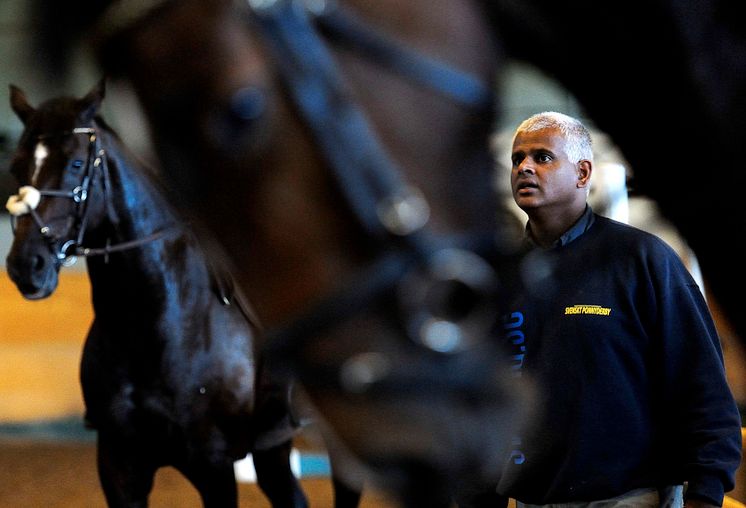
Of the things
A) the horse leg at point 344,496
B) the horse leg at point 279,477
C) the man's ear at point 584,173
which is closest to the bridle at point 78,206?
the horse leg at point 279,477

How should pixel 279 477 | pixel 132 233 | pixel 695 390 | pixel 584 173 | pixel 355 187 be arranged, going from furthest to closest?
pixel 279 477 → pixel 132 233 → pixel 584 173 → pixel 695 390 → pixel 355 187

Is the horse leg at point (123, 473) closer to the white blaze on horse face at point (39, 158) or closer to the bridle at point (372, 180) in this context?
the white blaze on horse face at point (39, 158)

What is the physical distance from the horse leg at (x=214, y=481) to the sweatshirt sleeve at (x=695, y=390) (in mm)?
1578

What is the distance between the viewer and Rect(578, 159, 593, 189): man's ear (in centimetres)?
198

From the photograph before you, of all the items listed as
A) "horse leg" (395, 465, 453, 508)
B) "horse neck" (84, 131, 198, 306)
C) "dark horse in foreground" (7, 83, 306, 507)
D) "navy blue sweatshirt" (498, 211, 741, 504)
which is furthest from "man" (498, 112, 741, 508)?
"horse neck" (84, 131, 198, 306)

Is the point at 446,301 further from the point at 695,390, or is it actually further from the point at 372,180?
the point at 695,390

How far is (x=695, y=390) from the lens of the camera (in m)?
1.88

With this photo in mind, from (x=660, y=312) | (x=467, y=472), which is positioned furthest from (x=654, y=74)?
(x=660, y=312)

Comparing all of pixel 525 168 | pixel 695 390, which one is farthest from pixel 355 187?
pixel 695 390

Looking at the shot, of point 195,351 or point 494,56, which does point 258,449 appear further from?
point 494,56

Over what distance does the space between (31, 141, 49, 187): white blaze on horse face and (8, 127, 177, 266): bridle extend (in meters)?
0.03

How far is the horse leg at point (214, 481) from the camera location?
3.00m

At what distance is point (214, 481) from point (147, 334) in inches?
20.8

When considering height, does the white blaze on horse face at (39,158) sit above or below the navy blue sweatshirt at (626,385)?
above
